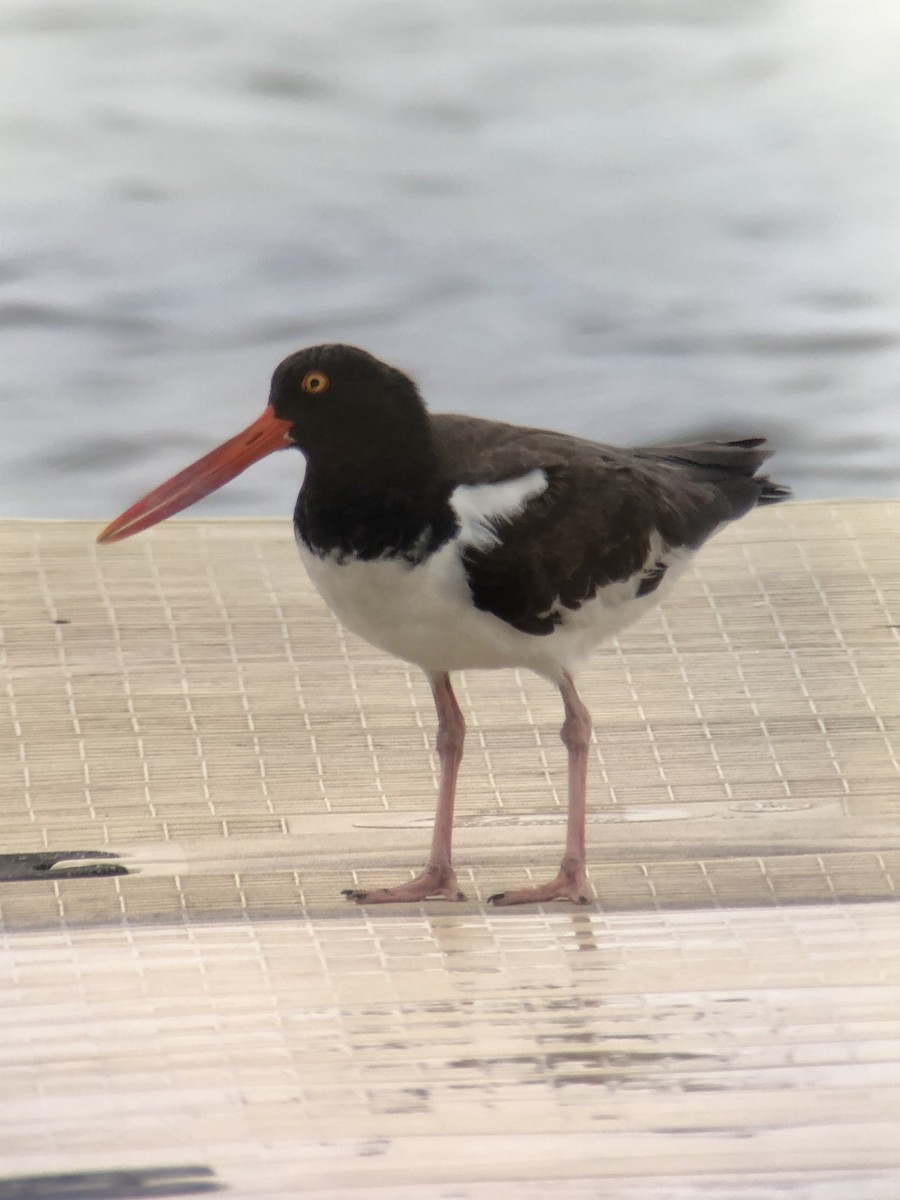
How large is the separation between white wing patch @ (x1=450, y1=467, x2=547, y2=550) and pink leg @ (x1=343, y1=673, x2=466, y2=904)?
22 centimetres

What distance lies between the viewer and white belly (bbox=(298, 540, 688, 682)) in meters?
1.47

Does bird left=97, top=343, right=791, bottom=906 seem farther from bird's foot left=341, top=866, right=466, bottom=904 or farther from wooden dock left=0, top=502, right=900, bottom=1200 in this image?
wooden dock left=0, top=502, right=900, bottom=1200

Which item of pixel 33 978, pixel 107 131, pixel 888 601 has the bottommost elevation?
pixel 33 978

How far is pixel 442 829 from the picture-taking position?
156cm

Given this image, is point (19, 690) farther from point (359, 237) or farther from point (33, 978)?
point (359, 237)

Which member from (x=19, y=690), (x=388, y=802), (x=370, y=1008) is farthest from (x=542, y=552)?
(x=19, y=690)

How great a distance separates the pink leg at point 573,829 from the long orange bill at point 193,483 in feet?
1.12

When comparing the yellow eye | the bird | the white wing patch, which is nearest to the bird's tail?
the bird

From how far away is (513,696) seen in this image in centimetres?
192

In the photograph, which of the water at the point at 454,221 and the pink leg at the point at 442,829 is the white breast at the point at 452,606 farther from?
the water at the point at 454,221

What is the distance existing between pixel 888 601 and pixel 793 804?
480 mm

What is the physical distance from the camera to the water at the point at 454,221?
4.73 meters

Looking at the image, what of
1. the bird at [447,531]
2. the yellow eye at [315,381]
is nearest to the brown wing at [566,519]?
the bird at [447,531]

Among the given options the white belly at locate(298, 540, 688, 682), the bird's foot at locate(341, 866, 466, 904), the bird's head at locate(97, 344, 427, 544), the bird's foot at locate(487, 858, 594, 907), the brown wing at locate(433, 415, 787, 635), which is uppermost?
the bird's head at locate(97, 344, 427, 544)
